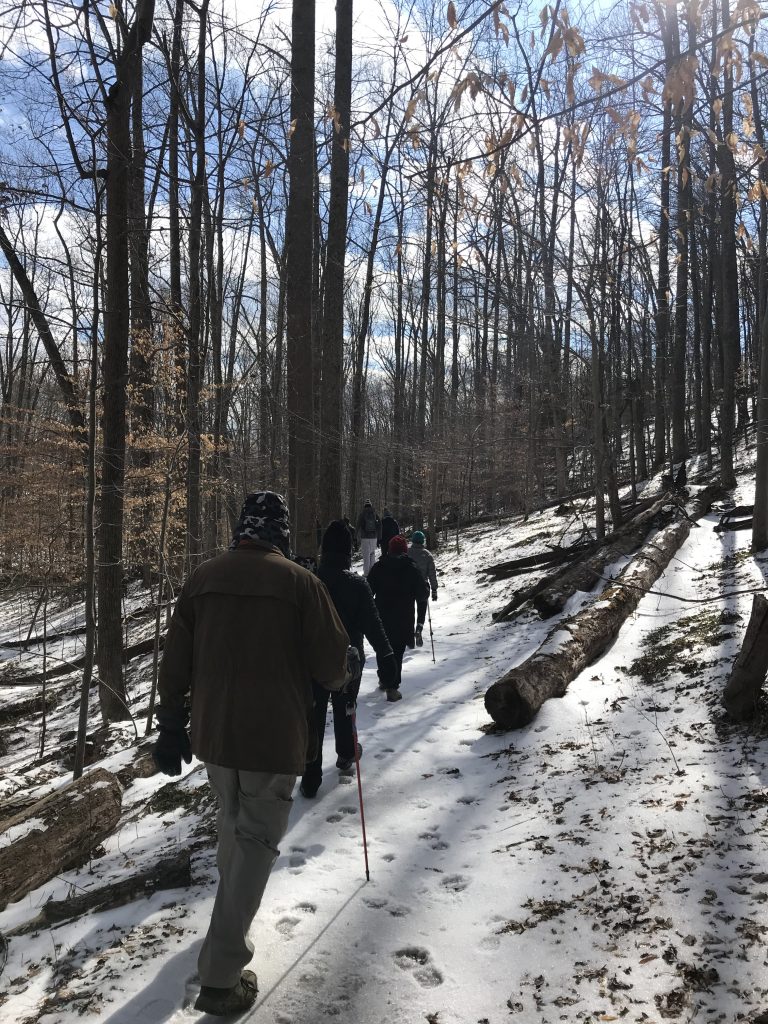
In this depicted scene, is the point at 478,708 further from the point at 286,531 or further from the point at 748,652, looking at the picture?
the point at 286,531

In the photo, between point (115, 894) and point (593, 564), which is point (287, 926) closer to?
point (115, 894)

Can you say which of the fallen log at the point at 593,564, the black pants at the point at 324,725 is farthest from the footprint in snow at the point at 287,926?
the fallen log at the point at 593,564

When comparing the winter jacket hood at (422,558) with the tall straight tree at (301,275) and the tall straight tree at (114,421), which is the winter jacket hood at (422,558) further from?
the tall straight tree at (114,421)

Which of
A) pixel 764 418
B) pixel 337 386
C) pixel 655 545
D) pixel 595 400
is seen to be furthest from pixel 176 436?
pixel 764 418

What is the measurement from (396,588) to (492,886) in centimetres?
504

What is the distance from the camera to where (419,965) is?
3.14 m

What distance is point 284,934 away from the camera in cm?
339

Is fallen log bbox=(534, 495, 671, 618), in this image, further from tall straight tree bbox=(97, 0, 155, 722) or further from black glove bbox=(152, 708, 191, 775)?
tall straight tree bbox=(97, 0, 155, 722)

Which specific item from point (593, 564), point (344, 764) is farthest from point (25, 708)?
point (593, 564)

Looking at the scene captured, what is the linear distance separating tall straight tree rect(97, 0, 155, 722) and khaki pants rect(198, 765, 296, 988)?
599cm

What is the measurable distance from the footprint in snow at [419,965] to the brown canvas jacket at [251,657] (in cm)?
107

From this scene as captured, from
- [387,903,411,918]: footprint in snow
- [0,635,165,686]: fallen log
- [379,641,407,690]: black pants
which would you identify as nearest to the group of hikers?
[387,903,411,918]: footprint in snow

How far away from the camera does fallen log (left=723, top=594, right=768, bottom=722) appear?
4.80 metres

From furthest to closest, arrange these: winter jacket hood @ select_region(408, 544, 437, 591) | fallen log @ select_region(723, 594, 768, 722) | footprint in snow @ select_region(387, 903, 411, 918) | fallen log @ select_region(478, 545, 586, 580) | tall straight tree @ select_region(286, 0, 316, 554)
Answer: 1. fallen log @ select_region(478, 545, 586, 580)
2. winter jacket hood @ select_region(408, 544, 437, 591)
3. tall straight tree @ select_region(286, 0, 316, 554)
4. fallen log @ select_region(723, 594, 768, 722)
5. footprint in snow @ select_region(387, 903, 411, 918)
